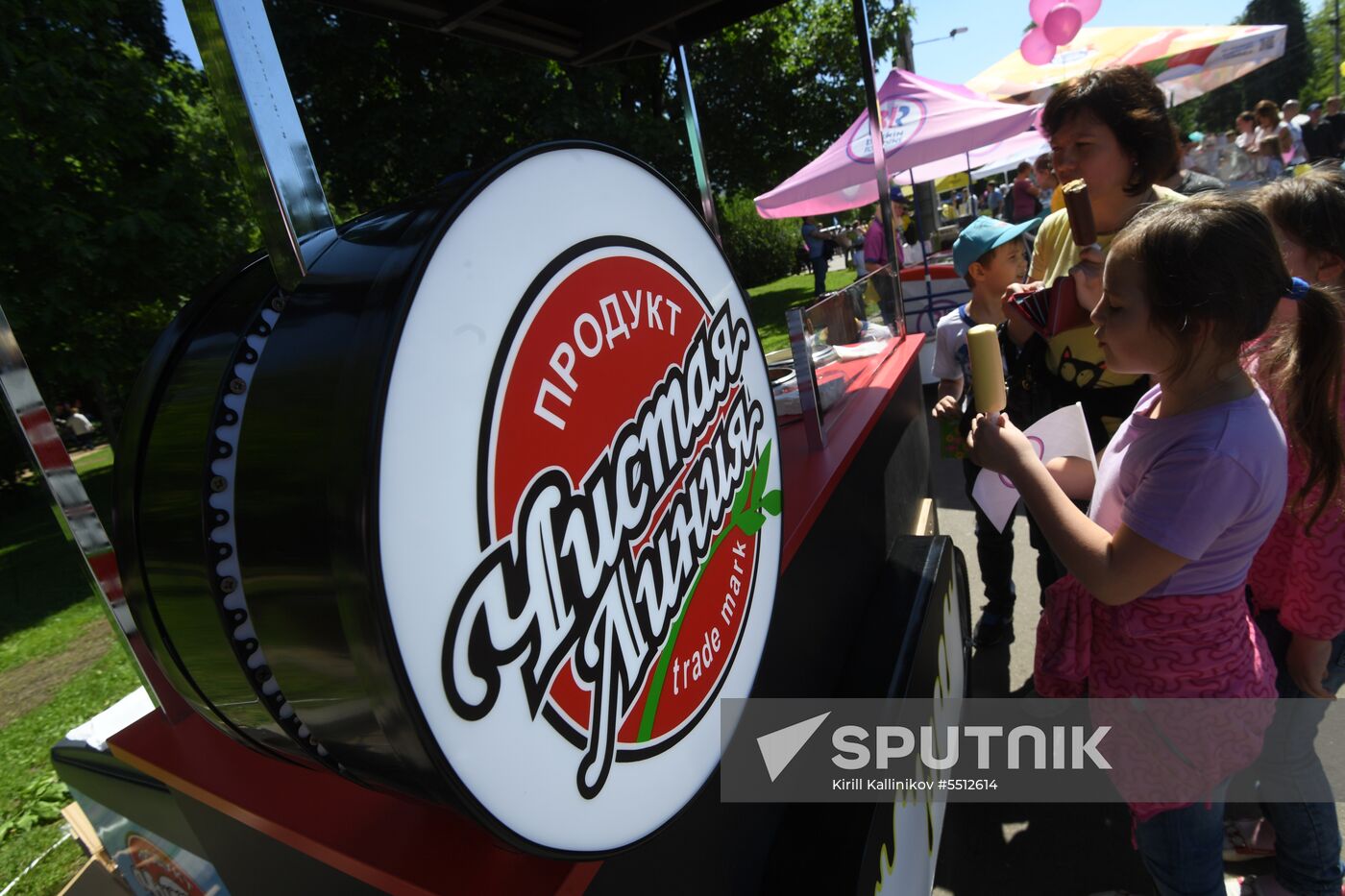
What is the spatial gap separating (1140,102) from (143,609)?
2.56m

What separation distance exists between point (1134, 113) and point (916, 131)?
6.14 m

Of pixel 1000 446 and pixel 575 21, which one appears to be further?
pixel 575 21

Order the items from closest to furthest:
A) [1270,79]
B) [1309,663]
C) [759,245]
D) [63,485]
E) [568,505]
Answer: [568,505], [63,485], [1309,663], [759,245], [1270,79]

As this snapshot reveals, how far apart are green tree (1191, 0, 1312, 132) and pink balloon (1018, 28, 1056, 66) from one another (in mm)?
51656

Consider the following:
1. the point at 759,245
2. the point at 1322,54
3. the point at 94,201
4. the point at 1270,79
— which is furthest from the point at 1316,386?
the point at 1270,79

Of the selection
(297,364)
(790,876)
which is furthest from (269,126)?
(790,876)

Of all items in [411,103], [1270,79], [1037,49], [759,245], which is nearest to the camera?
[1037,49]

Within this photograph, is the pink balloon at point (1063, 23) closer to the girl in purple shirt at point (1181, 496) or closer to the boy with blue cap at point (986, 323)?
the boy with blue cap at point (986, 323)

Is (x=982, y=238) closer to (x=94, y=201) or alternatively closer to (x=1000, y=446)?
(x=1000, y=446)

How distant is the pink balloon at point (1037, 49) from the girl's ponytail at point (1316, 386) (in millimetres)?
8745

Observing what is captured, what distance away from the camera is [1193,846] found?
1.53 m

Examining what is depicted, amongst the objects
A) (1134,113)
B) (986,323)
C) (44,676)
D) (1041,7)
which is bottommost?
(44,676)

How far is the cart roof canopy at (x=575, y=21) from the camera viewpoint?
6.46ft

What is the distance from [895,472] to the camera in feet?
8.91
